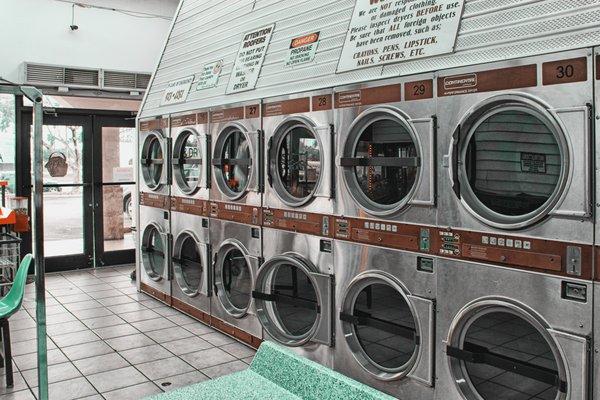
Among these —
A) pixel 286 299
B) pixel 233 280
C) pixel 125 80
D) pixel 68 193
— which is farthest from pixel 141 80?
pixel 286 299

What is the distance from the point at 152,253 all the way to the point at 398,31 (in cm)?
448

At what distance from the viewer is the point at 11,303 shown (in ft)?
12.8

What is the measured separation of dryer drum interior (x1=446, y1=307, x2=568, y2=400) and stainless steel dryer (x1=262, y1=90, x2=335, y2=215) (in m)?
1.29

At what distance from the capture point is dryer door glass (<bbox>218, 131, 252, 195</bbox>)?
4.98 metres

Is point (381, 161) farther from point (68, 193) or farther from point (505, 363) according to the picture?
point (68, 193)

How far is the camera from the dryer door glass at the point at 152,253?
6.67 meters

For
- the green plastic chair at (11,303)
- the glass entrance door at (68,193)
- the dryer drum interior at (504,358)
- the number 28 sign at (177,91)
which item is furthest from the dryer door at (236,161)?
the glass entrance door at (68,193)

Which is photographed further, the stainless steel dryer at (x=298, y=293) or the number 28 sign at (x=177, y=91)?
the number 28 sign at (x=177, y=91)

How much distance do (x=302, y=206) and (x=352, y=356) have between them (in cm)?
114

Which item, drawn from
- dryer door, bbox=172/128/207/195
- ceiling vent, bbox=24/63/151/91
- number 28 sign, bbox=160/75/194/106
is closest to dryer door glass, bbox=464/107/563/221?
dryer door, bbox=172/128/207/195

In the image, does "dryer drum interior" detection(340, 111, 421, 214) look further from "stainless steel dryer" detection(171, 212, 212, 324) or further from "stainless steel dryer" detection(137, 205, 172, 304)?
"stainless steel dryer" detection(137, 205, 172, 304)

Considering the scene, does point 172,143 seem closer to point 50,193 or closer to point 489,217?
point 50,193

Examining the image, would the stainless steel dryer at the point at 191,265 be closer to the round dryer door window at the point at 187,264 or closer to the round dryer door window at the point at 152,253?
the round dryer door window at the point at 187,264

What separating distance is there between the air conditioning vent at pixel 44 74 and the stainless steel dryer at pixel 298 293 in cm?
498
